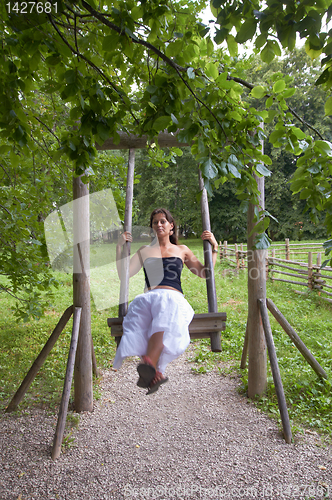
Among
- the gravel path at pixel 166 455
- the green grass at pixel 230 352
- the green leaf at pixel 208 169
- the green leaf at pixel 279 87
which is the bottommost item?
the gravel path at pixel 166 455

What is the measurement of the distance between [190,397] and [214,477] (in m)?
1.33

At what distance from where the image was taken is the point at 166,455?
3.00 meters

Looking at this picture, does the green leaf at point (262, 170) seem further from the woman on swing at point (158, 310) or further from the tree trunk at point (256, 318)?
the tree trunk at point (256, 318)

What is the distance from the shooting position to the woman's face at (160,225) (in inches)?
134

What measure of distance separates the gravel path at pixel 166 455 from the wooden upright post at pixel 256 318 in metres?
0.28

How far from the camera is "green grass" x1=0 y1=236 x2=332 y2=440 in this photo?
12.0 ft

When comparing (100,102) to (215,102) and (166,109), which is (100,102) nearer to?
(166,109)

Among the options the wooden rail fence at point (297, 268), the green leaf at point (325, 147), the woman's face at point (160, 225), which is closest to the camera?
the green leaf at point (325, 147)

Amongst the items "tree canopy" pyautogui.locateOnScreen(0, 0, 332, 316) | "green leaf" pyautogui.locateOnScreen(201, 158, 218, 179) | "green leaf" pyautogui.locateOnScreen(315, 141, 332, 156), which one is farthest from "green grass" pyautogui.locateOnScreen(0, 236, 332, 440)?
"green leaf" pyautogui.locateOnScreen(201, 158, 218, 179)

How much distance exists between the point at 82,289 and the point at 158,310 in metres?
1.28

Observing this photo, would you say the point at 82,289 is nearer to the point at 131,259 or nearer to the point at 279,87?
the point at 131,259

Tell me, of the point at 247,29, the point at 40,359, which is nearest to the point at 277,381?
the point at 40,359

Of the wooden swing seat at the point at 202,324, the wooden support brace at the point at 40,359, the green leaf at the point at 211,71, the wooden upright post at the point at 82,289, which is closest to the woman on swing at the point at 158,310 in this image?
the wooden swing seat at the point at 202,324

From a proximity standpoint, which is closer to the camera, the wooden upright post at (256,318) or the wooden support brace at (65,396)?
the wooden support brace at (65,396)
